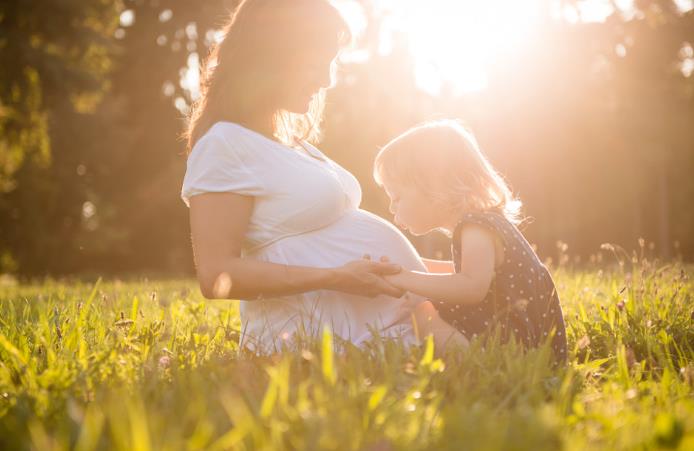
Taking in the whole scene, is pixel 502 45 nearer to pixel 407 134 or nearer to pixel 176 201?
pixel 176 201

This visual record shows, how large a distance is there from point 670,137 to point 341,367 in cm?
2242

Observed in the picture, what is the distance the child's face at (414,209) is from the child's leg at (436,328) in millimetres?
390

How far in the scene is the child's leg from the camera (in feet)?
9.32

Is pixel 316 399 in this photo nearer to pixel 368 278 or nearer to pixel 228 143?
pixel 368 278

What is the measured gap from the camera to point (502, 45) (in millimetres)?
21047

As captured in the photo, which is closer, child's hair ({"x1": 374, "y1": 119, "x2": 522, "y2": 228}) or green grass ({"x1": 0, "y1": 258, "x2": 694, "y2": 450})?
green grass ({"x1": 0, "y1": 258, "x2": 694, "y2": 450})

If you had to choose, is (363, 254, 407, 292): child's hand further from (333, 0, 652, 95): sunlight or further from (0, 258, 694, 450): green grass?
(333, 0, 652, 95): sunlight

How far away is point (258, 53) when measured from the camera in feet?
10.2

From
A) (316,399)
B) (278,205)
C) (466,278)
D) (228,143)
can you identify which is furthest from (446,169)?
(316,399)

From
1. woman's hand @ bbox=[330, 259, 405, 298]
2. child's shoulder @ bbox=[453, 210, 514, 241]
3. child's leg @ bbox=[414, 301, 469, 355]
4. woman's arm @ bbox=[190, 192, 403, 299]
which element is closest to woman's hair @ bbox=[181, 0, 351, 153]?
woman's arm @ bbox=[190, 192, 403, 299]

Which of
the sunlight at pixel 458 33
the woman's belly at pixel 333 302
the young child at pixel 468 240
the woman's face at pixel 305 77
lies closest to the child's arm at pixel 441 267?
the young child at pixel 468 240

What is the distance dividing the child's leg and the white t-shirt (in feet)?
0.19

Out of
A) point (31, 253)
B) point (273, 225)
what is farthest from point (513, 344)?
point (31, 253)

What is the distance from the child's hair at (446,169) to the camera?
3.09m
